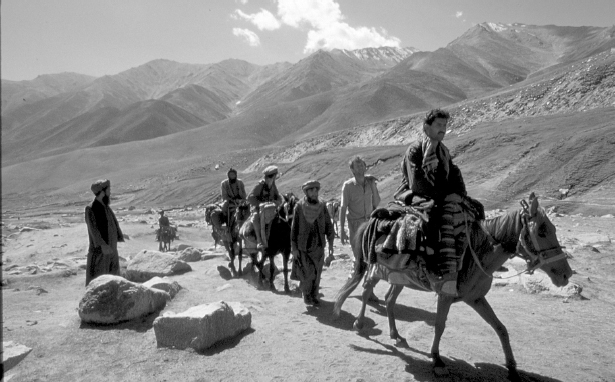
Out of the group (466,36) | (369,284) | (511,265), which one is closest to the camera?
(369,284)

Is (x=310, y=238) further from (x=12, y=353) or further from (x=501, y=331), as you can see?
(x=12, y=353)

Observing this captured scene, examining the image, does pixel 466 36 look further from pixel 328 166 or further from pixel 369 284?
pixel 369 284

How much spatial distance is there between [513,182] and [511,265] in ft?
45.1

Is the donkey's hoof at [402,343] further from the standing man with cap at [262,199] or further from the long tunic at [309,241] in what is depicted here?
the standing man with cap at [262,199]

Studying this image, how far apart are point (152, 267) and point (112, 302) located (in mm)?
3424

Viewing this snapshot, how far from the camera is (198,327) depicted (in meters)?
4.71

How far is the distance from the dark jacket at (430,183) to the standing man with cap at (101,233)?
4465mm

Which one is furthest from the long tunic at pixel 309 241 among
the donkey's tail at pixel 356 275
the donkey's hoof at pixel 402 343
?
the donkey's hoof at pixel 402 343

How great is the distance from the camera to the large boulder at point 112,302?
218 inches

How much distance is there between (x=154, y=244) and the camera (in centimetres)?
1712

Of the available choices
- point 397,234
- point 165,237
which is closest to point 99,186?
point 397,234

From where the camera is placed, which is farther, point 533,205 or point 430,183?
point 430,183

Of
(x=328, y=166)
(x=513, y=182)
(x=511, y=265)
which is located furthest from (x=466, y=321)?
(x=328, y=166)

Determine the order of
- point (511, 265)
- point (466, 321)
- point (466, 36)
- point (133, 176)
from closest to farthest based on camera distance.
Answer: point (466, 321) < point (511, 265) < point (133, 176) < point (466, 36)
